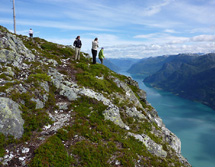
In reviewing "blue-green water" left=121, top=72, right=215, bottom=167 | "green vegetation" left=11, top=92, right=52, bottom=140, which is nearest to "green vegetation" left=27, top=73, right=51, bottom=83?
"green vegetation" left=11, top=92, right=52, bottom=140

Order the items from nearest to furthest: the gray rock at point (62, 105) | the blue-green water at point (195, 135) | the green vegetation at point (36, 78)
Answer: the gray rock at point (62, 105) < the green vegetation at point (36, 78) < the blue-green water at point (195, 135)

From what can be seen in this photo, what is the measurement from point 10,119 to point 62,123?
4058 millimetres

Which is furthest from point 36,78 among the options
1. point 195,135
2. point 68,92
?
point 195,135

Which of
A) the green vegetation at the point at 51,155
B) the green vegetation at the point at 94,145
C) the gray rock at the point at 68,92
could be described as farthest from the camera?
the gray rock at the point at 68,92

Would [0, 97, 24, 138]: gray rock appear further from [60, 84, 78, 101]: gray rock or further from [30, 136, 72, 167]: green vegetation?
[60, 84, 78, 101]: gray rock

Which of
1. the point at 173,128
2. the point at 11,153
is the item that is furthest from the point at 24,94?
the point at 173,128

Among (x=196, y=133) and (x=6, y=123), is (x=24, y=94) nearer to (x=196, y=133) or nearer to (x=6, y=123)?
(x=6, y=123)

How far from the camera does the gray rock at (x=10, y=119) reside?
30.9 ft

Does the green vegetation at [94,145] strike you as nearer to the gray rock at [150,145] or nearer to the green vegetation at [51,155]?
the green vegetation at [51,155]

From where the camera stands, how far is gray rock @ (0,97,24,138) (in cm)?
941

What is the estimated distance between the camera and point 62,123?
12508mm

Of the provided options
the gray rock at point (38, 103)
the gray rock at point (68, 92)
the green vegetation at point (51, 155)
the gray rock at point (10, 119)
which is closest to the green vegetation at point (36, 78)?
the gray rock at point (68, 92)

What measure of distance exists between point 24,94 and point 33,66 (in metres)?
7.50

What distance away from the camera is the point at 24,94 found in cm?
1264
